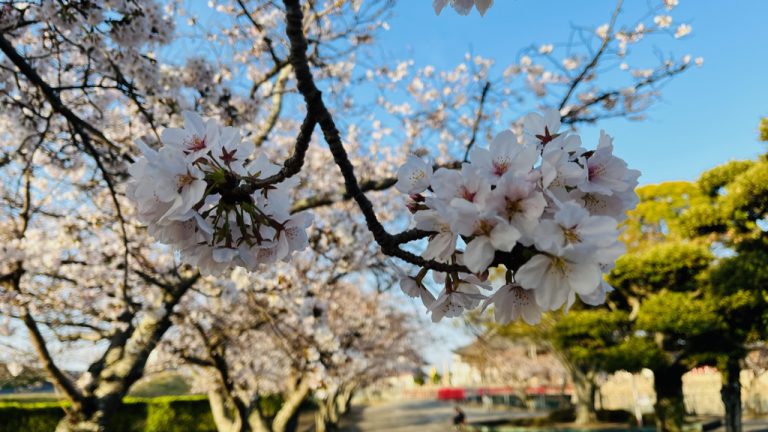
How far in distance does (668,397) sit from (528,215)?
1334cm

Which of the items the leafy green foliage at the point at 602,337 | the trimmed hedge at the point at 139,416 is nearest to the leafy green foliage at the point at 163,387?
the trimmed hedge at the point at 139,416

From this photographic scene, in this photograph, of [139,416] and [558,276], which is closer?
[558,276]

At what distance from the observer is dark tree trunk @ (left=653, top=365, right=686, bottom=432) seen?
1126 cm

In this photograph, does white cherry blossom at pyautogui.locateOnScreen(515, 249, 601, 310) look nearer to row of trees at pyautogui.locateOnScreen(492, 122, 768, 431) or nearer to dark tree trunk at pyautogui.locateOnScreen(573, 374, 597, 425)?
row of trees at pyautogui.locateOnScreen(492, 122, 768, 431)

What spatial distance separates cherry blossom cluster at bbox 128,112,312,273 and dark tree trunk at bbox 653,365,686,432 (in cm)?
1272

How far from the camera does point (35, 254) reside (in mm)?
6133

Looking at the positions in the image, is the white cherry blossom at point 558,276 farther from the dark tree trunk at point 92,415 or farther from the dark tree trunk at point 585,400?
the dark tree trunk at point 585,400

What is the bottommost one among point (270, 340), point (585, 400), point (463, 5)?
point (585, 400)

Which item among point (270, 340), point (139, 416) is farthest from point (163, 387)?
point (270, 340)

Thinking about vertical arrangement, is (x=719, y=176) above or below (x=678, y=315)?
above

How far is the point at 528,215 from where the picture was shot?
875 mm

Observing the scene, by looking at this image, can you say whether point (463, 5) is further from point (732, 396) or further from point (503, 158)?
point (732, 396)

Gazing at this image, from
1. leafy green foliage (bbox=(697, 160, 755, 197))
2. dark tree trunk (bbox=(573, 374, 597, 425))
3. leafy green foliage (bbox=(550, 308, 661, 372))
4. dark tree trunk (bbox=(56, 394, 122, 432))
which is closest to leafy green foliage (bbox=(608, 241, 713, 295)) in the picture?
leafy green foliage (bbox=(550, 308, 661, 372))

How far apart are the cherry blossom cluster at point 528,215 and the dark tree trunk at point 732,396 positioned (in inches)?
471
